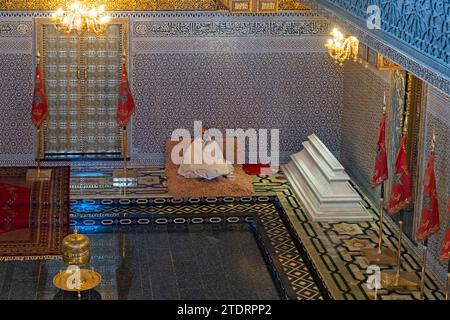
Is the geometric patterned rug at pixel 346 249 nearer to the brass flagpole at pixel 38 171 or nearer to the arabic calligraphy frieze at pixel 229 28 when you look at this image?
Result: the arabic calligraphy frieze at pixel 229 28

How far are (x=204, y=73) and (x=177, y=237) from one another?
→ 2423mm

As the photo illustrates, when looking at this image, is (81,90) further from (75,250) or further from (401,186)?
(401,186)

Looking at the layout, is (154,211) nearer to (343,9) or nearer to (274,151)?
(274,151)

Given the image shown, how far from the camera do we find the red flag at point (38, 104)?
10.2 metres

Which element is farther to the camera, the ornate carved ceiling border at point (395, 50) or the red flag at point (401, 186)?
the red flag at point (401, 186)

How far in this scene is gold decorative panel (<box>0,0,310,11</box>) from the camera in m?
10.3

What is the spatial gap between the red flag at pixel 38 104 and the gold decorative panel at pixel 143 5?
0.68 m

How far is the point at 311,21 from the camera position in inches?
422

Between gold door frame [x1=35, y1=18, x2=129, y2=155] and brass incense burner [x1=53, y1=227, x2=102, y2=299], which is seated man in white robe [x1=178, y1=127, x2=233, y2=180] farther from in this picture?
brass incense burner [x1=53, y1=227, x2=102, y2=299]

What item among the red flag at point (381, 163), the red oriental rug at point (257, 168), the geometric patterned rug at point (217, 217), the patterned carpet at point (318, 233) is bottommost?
the geometric patterned rug at point (217, 217)

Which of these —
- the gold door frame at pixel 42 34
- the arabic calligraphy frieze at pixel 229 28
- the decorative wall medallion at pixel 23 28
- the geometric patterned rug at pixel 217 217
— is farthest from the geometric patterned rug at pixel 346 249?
the decorative wall medallion at pixel 23 28

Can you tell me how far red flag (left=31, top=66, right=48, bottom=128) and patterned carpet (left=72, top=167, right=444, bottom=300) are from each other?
31.8 inches

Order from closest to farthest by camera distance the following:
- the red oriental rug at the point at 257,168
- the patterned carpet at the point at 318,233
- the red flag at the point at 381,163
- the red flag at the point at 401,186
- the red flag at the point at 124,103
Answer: the red flag at the point at 401,186 < the patterned carpet at the point at 318,233 < the red flag at the point at 381,163 < the red flag at the point at 124,103 < the red oriental rug at the point at 257,168

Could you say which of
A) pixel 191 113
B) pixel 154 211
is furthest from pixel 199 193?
→ pixel 191 113
